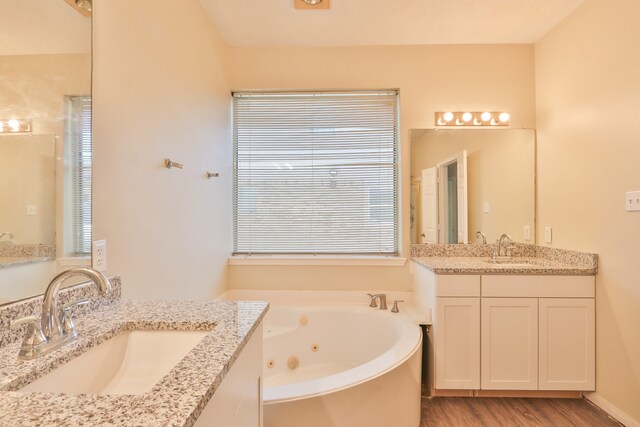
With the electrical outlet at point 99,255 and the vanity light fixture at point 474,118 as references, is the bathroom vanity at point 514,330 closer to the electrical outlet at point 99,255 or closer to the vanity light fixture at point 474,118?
the vanity light fixture at point 474,118

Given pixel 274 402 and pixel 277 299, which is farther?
pixel 277 299

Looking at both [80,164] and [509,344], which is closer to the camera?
[80,164]

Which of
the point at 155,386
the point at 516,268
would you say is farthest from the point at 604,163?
the point at 155,386

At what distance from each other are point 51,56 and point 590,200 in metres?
2.81

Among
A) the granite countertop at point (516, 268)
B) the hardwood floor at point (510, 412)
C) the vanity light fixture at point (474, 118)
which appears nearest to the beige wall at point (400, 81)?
the vanity light fixture at point (474, 118)

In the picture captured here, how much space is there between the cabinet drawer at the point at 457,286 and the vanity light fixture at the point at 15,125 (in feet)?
6.91

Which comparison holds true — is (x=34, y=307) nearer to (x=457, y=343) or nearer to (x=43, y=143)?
(x=43, y=143)

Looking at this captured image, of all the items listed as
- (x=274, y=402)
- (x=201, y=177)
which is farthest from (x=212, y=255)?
(x=274, y=402)

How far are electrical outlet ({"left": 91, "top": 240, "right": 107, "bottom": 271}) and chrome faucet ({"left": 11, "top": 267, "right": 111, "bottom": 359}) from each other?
326mm

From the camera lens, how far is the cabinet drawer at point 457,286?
2.05 m

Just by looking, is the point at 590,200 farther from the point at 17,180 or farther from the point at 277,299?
the point at 17,180

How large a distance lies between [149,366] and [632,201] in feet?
7.96

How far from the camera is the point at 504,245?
256 centimetres

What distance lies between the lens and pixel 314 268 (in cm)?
263
